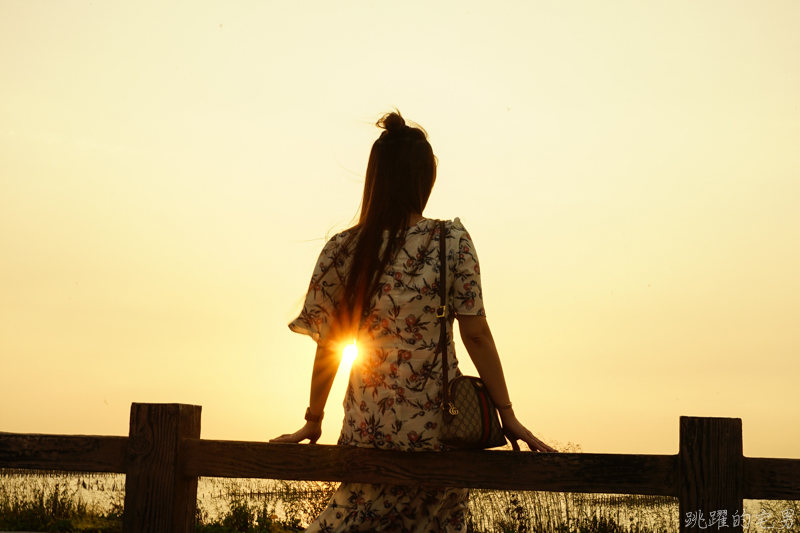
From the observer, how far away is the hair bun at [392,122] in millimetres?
3158

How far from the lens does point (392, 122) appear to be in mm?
3170

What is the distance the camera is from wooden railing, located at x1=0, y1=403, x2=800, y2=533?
2.73 meters

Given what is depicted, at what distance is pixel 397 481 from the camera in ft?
9.27

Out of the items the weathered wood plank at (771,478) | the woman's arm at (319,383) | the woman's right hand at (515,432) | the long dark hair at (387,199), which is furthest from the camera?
the woman's arm at (319,383)

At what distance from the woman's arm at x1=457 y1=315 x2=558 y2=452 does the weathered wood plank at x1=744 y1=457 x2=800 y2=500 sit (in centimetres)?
74

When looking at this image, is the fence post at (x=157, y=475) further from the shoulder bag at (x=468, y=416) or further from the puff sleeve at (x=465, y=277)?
the puff sleeve at (x=465, y=277)

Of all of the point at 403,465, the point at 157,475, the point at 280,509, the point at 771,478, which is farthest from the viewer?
the point at 280,509

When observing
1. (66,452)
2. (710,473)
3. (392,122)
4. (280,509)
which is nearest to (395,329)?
(392,122)

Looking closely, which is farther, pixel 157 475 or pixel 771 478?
pixel 157 475

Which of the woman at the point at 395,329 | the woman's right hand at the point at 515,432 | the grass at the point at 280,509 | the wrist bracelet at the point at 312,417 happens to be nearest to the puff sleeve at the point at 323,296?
the woman at the point at 395,329

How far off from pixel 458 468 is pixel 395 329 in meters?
0.60

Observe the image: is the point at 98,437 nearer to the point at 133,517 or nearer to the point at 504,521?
the point at 133,517

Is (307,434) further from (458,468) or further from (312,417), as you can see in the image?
(458,468)

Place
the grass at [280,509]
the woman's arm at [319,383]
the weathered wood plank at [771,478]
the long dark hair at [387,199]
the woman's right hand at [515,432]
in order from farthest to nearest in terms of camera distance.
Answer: the grass at [280,509]
the woman's arm at [319,383]
the long dark hair at [387,199]
the woman's right hand at [515,432]
the weathered wood plank at [771,478]
